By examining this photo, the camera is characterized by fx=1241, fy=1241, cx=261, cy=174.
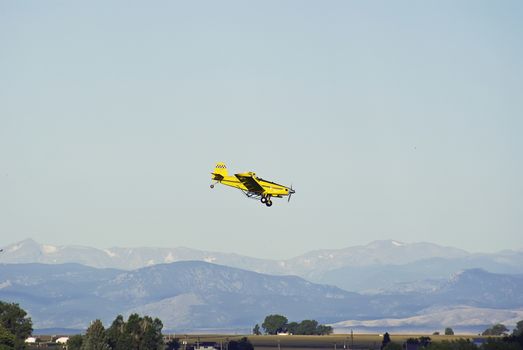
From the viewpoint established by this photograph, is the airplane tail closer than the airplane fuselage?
No

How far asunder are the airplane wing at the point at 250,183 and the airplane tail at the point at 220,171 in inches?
316

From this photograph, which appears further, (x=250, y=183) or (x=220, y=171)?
(x=220, y=171)

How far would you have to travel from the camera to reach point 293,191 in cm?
13850

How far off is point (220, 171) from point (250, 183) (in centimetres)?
1012

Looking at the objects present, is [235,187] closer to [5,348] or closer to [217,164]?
[217,164]

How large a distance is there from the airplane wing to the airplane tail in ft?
26.3

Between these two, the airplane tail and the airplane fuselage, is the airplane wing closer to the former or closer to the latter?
the airplane fuselage

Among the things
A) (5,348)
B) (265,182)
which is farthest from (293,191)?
(5,348)

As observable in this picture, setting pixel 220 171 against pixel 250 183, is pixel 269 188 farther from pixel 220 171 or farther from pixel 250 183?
pixel 220 171

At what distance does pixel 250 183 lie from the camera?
135375 mm

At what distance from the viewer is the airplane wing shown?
13500cm

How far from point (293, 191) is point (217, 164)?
12.1 meters

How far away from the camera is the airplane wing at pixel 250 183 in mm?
135000

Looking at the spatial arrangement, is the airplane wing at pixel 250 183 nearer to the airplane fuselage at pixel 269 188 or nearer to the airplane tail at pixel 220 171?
the airplane fuselage at pixel 269 188
